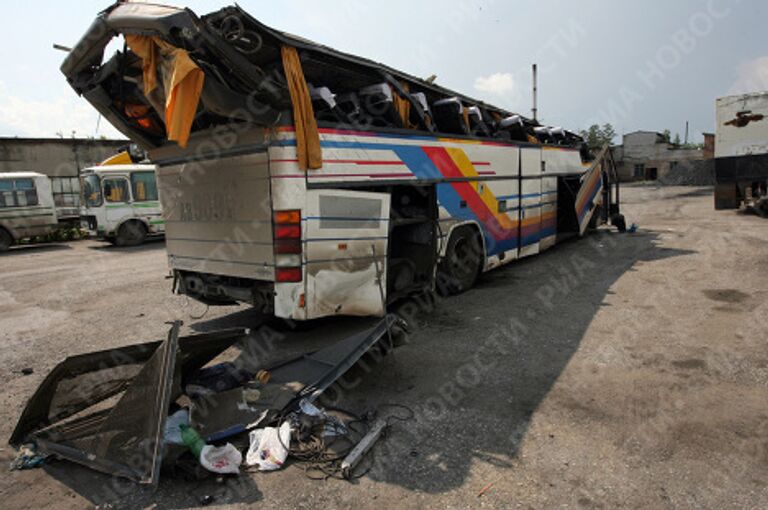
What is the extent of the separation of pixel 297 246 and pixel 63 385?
221 centimetres

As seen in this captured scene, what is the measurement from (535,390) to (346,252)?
92.0 inches

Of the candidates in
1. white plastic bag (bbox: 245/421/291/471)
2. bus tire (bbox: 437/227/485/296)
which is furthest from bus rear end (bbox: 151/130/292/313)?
bus tire (bbox: 437/227/485/296)

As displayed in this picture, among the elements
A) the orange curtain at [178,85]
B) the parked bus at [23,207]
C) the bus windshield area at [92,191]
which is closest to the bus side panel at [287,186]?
the orange curtain at [178,85]

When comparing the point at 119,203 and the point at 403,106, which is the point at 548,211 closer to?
the point at 403,106

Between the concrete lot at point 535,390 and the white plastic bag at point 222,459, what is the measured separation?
0.09 meters

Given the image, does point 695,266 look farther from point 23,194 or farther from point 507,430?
point 23,194

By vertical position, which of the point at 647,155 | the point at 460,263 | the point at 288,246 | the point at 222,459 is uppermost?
the point at 647,155

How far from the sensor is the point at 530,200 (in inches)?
377

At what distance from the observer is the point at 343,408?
4199 mm

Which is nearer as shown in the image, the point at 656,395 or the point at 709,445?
the point at 709,445

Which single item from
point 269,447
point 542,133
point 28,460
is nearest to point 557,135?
point 542,133

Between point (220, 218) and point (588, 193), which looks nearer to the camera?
point (220, 218)

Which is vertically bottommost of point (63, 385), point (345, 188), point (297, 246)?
point (63, 385)

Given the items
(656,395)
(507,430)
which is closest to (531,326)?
(656,395)
